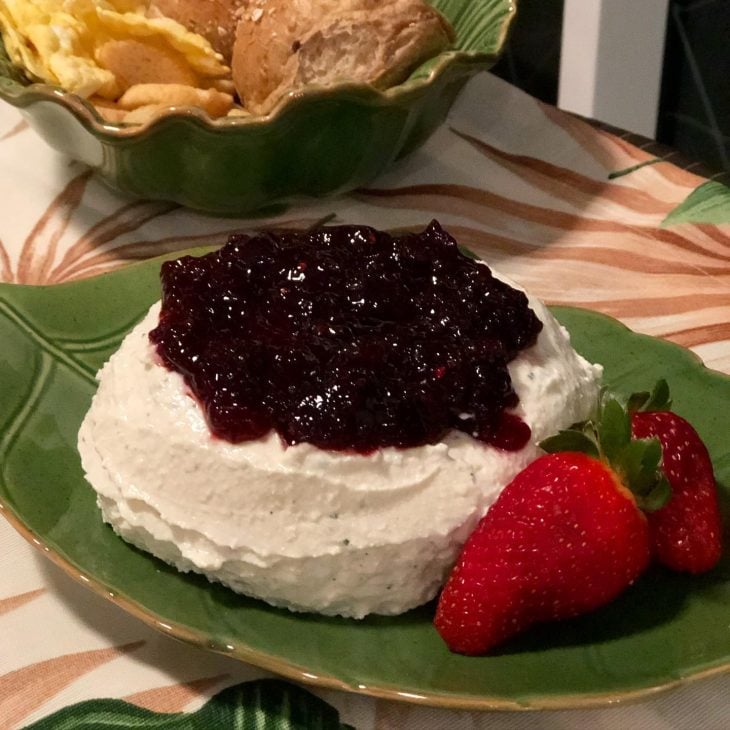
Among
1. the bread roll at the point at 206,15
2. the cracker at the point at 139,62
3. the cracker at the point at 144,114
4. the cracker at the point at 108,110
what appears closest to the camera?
the cracker at the point at 144,114

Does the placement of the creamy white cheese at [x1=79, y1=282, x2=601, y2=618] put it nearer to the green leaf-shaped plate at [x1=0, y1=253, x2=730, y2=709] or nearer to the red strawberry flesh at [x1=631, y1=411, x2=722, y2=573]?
the green leaf-shaped plate at [x1=0, y1=253, x2=730, y2=709]

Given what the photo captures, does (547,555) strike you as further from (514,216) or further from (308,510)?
(514,216)

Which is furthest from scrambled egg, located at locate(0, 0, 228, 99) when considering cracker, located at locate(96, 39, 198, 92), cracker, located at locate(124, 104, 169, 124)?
cracker, located at locate(124, 104, 169, 124)

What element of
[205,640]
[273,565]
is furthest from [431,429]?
[205,640]

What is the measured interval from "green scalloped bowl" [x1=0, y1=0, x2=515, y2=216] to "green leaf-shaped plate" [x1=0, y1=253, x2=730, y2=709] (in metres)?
0.51

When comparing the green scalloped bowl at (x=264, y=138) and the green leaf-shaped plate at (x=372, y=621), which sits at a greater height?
the green scalloped bowl at (x=264, y=138)

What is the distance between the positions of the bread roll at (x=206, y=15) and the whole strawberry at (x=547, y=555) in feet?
4.46

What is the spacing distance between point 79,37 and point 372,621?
4.38ft

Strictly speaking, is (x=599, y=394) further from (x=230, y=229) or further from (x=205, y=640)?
(x=230, y=229)

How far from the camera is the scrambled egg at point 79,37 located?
177 cm

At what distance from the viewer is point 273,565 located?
102 cm

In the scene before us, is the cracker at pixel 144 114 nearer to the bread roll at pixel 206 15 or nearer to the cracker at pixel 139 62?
the cracker at pixel 139 62

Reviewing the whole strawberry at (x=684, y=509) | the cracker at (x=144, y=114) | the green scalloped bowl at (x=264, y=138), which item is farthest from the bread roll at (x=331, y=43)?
the whole strawberry at (x=684, y=509)

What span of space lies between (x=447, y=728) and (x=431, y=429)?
0.33 meters
